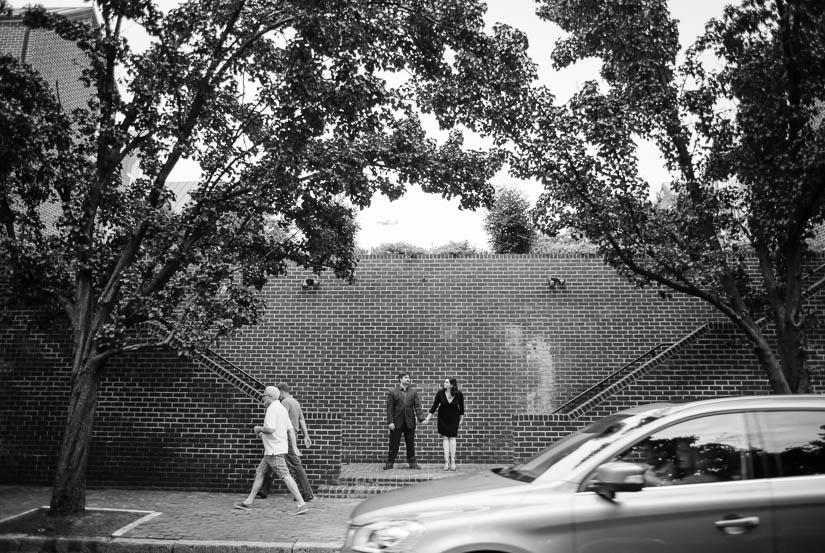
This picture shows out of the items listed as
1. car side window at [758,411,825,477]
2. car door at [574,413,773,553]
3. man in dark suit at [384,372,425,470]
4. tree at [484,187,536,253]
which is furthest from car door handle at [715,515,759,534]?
tree at [484,187,536,253]

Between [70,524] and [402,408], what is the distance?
17.8 ft

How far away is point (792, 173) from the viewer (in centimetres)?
832

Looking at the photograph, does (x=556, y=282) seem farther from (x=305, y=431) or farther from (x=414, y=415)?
(x=305, y=431)

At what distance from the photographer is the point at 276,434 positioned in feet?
27.8

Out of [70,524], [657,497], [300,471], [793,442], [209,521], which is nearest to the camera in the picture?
[657,497]

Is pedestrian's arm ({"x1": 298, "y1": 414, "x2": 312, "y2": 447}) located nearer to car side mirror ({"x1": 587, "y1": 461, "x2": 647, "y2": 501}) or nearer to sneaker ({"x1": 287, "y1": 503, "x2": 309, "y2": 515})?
sneaker ({"x1": 287, "y1": 503, "x2": 309, "y2": 515})

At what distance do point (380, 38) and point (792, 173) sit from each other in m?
5.99

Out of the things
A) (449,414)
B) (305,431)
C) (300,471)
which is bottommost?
(300,471)

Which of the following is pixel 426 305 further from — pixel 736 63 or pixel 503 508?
pixel 503 508

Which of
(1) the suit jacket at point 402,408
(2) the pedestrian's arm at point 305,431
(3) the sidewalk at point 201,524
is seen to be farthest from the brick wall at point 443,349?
(2) the pedestrian's arm at point 305,431

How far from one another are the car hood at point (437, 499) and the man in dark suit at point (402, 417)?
23.6 feet

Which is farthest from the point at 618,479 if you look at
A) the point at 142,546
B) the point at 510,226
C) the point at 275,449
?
the point at 510,226

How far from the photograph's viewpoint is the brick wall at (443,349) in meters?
11.1

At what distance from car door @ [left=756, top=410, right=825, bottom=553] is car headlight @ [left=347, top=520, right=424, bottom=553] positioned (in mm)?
1876
